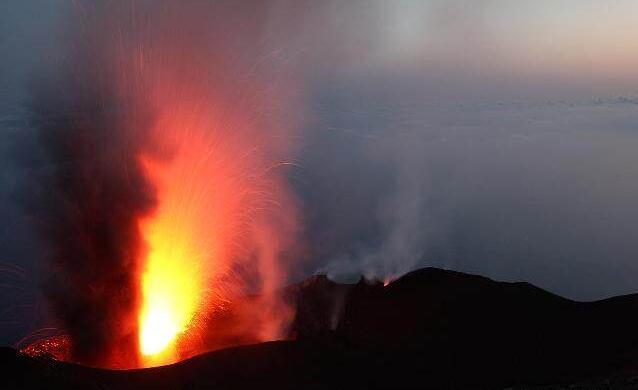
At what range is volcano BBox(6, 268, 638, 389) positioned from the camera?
1513 cm

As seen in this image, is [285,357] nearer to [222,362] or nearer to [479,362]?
[222,362]

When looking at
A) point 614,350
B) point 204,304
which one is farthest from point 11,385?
point 614,350

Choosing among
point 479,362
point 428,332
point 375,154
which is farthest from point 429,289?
point 375,154

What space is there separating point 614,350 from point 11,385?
1795 cm

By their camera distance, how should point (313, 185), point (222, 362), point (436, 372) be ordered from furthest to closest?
point (313, 185), point (436, 372), point (222, 362)

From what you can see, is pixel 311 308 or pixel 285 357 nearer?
pixel 285 357

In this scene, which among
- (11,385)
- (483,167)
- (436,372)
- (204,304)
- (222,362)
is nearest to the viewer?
(11,385)

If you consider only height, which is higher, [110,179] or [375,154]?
[375,154]

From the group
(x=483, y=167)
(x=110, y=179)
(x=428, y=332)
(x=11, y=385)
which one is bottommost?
(x=11, y=385)

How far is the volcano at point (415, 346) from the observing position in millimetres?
15133

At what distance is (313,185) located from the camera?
280ft

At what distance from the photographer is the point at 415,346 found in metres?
18.7

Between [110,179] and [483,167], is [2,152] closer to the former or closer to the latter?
[110,179]

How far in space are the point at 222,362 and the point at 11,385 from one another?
5.36 m
